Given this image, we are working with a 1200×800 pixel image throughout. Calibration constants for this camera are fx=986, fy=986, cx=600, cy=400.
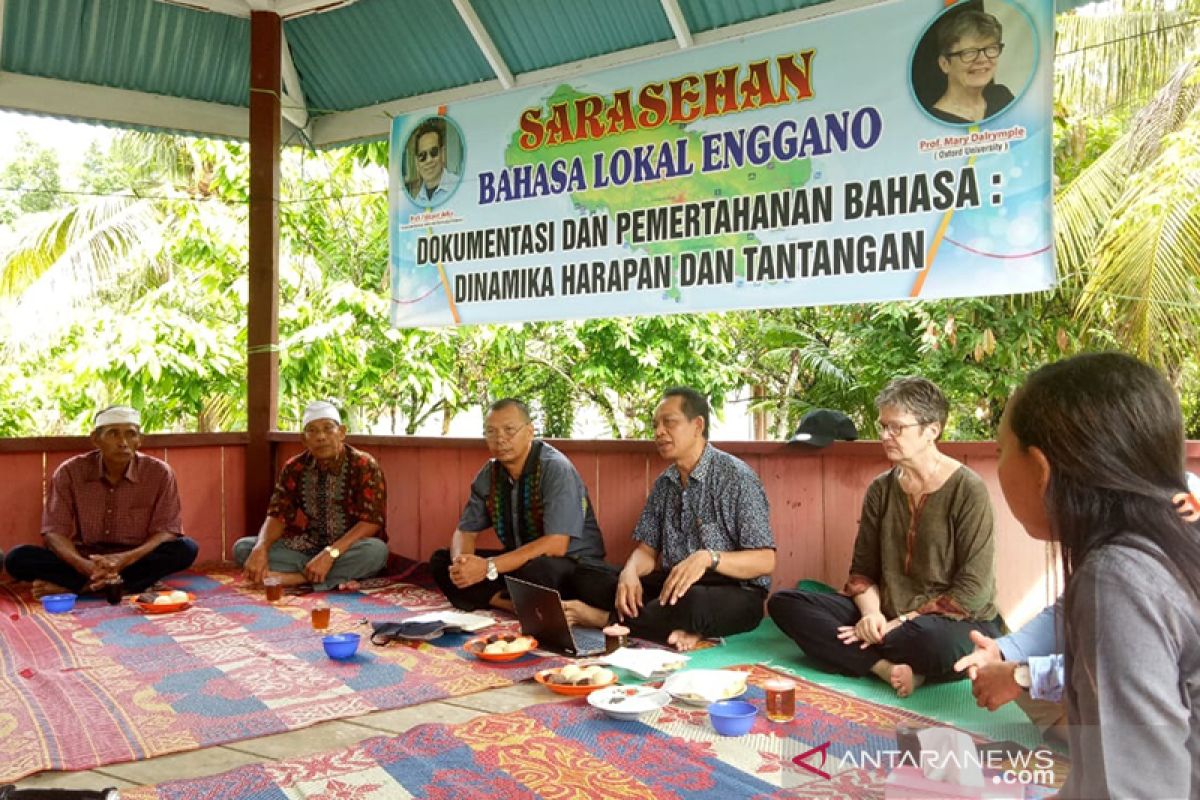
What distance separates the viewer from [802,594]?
367cm

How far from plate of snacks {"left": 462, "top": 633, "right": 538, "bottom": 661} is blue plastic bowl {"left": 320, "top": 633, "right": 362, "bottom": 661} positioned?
1.38 feet

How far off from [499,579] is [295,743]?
1782mm

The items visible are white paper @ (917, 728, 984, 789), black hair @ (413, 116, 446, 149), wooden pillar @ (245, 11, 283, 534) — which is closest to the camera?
white paper @ (917, 728, 984, 789)

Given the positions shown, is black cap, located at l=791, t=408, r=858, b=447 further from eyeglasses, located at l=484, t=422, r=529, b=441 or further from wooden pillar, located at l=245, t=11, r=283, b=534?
wooden pillar, located at l=245, t=11, r=283, b=534

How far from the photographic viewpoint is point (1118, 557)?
116cm

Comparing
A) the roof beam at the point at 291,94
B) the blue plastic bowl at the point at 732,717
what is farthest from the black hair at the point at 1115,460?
the roof beam at the point at 291,94

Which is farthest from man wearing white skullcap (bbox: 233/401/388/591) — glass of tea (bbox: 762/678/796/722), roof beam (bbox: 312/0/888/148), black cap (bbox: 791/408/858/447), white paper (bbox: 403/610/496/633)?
glass of tea (bbox: 762/678/796/722)

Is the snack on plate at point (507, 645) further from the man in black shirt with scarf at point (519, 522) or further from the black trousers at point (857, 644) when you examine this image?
the black trousers at point (857, 644)

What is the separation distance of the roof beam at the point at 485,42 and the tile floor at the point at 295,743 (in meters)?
3.60

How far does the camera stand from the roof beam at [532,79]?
4527mm

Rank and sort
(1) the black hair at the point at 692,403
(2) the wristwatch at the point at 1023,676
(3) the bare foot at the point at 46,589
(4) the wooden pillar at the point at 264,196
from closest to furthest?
(2) the wristwatch at the point at 1023,676 → (1) the black hair at the point at 692,403 → (3) the bare foot at the point at 46,589 → (4) the wooden pillar at the point at 264,196

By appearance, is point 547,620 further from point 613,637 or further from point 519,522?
point 519,522

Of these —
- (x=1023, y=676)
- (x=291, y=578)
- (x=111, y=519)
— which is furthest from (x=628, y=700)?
(x=111, y=519)

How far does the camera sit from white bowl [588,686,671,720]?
2896mm
